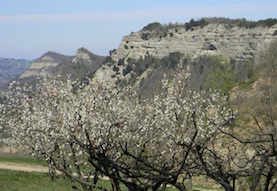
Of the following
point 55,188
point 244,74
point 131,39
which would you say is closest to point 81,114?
point 55,188

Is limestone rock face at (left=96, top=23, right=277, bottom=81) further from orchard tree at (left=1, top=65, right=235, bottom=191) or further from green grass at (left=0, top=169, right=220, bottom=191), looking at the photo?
orchard tree at (left=1, top=65, right=235, bottom=191)

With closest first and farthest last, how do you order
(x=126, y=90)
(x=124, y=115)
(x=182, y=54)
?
(x=124, y=115)
(x=126, y=90)
(x=182, y=54)

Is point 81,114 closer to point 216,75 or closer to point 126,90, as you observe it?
point 126,90

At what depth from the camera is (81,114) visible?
360 inches

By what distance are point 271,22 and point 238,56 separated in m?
10.5

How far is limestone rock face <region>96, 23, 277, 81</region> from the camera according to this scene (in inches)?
4053

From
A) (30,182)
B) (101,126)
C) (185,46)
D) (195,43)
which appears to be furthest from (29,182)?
(185,46)

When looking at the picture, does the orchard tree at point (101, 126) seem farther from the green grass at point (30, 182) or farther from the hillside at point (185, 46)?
the hillside at point (185, 46)

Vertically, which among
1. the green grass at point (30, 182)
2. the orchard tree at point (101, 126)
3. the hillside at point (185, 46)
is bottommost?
the hillside at point (185, 46)

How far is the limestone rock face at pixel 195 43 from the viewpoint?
338 ft

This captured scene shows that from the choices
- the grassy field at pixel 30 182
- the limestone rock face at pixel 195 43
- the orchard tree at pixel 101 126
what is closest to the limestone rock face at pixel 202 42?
the limestone rock face at pixel 195 43

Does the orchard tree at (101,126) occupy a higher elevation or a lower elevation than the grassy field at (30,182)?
higher

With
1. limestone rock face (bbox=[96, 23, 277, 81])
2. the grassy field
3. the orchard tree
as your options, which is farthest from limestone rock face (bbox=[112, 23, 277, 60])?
the orchard tree

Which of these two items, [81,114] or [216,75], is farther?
[216,75]
